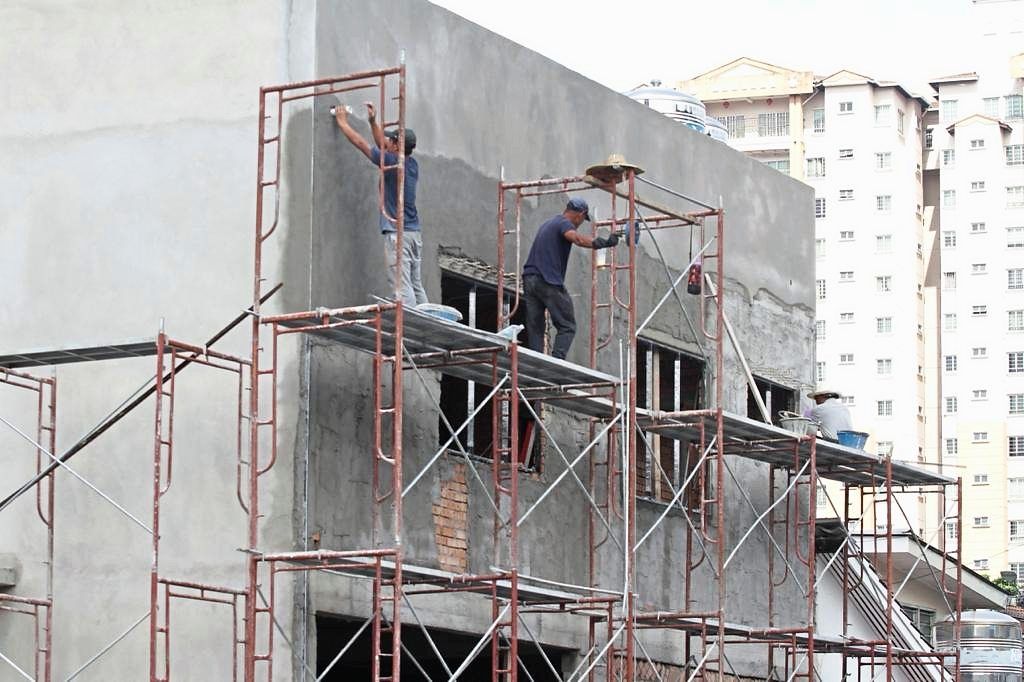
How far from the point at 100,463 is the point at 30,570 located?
1.08m

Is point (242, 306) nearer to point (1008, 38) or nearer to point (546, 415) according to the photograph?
point (546, 415)

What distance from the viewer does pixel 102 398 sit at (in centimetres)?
1681

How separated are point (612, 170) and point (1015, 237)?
87181 mm

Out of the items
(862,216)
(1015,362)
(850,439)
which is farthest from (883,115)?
(850,439)

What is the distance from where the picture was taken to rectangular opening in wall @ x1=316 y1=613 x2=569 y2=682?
57.2 ft

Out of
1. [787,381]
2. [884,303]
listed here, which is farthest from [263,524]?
[884,303]

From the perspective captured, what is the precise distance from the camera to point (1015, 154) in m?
104

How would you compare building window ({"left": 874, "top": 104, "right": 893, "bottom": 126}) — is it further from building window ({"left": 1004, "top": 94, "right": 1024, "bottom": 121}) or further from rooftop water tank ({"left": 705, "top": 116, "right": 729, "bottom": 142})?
rooftop water tank ({"left": 705, "top": 116, "right": 729, "bottom": 142})

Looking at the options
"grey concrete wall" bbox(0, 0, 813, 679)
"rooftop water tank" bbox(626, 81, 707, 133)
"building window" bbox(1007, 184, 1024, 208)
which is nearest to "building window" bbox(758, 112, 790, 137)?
"building window" bbox(1007, 184, 1024, 208)

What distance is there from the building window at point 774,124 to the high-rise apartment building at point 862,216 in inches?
2.1

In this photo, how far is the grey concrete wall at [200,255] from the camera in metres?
16.1

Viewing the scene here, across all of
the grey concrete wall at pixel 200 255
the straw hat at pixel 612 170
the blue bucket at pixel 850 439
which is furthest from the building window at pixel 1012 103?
the straw hat at pixel 612 170

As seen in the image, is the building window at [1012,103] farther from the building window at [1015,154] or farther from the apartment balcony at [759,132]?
the apartment balcony at [759,132]

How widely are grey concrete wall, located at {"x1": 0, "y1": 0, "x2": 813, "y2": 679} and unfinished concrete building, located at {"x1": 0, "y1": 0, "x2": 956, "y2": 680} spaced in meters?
0.02
